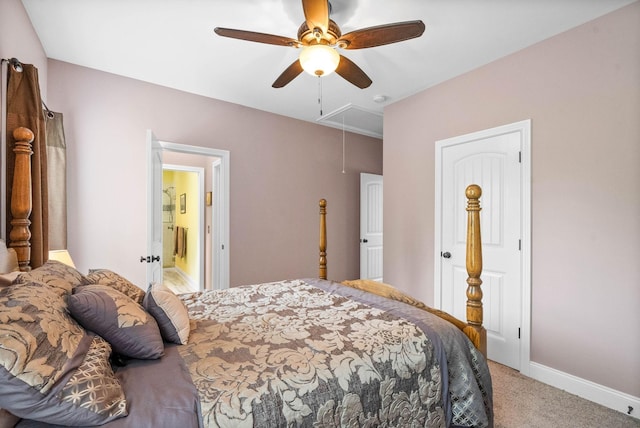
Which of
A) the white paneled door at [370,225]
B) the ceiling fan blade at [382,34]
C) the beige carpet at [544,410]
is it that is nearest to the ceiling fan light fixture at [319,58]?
the ceiling fan blade at [382,34]

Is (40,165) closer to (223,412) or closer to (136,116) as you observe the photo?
(136,116)

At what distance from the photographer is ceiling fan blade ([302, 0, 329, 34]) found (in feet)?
5.02

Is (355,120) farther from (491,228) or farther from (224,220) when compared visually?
(491,228)

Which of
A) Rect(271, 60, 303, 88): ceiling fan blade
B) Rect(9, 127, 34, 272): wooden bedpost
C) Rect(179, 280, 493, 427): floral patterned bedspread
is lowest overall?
Rect(179, 280, 493, 427): floral patterned bedspread

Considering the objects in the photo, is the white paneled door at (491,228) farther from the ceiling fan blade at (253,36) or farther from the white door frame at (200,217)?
the white door frame at (200,217)

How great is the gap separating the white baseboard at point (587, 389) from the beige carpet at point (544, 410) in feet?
0.12

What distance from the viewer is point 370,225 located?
5.00m

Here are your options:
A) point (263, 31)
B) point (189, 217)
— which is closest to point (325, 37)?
point (263, 31)

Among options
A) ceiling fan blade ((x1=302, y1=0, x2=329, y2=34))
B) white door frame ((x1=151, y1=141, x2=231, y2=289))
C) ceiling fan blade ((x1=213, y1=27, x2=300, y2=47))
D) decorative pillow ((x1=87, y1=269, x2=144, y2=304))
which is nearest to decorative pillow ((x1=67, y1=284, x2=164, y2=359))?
decorative pillow ((x1=87, y1=269, x2=144, y2=304))

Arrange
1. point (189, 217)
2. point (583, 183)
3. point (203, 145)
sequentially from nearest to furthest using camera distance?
1. point (583, 183)
2. point (203, 145)
3. point (189, 217)

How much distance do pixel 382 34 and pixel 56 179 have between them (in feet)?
8.96

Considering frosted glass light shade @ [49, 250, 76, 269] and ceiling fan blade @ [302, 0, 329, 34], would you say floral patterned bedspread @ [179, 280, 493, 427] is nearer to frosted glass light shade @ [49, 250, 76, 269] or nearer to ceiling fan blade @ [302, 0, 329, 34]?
frosted glass light shade @ [49, 250, 76, 269]

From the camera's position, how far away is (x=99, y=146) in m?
2.90

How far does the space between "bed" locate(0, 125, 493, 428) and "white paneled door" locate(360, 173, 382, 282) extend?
3.13m
